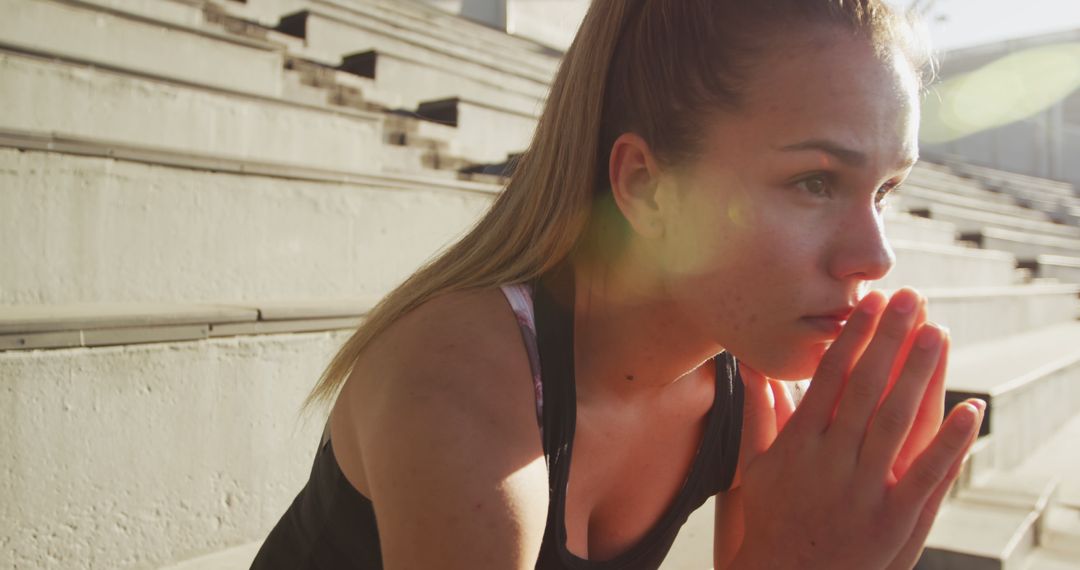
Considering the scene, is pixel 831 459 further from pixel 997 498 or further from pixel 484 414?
pixel 997 498

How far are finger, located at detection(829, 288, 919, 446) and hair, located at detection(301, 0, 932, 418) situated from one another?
0.29 meters

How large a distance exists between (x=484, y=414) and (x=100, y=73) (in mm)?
2222

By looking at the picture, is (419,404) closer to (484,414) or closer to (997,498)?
(484,414)

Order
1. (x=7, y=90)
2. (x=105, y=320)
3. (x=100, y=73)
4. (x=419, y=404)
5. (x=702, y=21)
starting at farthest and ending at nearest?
(x=100, y=73) < (x=7, y=90) < (x=105, y=320) < (x=702, y=21) < (x=419, y=404)

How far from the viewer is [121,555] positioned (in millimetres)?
1714

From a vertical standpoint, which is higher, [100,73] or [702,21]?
[100,73]

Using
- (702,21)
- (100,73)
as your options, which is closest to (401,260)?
(100,73)

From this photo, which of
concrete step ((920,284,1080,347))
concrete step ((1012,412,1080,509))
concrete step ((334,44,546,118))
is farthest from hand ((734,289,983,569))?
concrete step ((334,44,546,118))

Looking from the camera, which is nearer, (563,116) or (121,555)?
(563,116)

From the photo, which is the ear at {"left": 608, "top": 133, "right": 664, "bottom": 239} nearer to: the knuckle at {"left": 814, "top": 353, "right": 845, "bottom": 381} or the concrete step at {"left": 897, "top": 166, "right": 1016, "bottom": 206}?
the knuckle at {"left": 814, "top": 353, "right": 845, "bottom": 381}

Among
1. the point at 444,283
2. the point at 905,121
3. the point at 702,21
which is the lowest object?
the point at 444,283

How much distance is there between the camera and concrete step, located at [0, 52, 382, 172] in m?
2.37

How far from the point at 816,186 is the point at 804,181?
0.05ft

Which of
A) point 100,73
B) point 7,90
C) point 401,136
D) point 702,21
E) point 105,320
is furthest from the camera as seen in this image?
point 401,136
